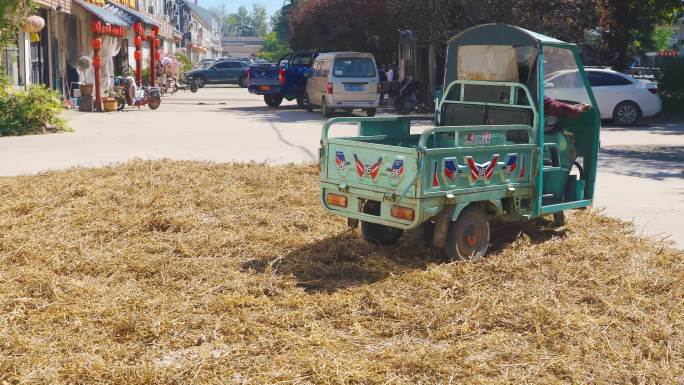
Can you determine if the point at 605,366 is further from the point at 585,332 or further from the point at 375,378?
the point at 375,378

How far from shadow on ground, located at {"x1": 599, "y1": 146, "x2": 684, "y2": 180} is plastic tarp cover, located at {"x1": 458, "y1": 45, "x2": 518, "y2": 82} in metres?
5.65

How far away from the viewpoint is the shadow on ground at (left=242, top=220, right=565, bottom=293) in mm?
6738

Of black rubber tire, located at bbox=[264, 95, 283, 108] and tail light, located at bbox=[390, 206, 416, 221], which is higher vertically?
black rubber tire, located at bbox=[264, 95, 283, 108]

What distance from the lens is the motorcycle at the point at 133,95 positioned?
26234 mm

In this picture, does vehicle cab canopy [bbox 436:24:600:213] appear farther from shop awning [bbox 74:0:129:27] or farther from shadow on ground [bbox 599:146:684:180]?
shop awning [bbox 74:0:129:27]

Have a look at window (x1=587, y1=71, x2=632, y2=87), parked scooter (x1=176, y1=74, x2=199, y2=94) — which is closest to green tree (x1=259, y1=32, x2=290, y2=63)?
parked scooter (x1=176, y1=74, x2=199, y2=94)

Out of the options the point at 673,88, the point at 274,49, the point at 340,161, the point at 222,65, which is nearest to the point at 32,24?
the point at 340,161

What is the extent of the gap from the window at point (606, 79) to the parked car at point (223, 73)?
105ft

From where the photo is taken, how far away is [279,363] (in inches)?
193

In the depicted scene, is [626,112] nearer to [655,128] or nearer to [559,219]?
[655,128]

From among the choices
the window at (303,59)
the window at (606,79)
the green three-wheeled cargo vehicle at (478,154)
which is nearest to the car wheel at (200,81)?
the window at (303,59)

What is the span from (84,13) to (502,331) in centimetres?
2751

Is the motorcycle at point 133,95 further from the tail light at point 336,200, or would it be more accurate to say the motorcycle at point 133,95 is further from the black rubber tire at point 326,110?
the tail light at point 336,200

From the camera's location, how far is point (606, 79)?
2206 cm
